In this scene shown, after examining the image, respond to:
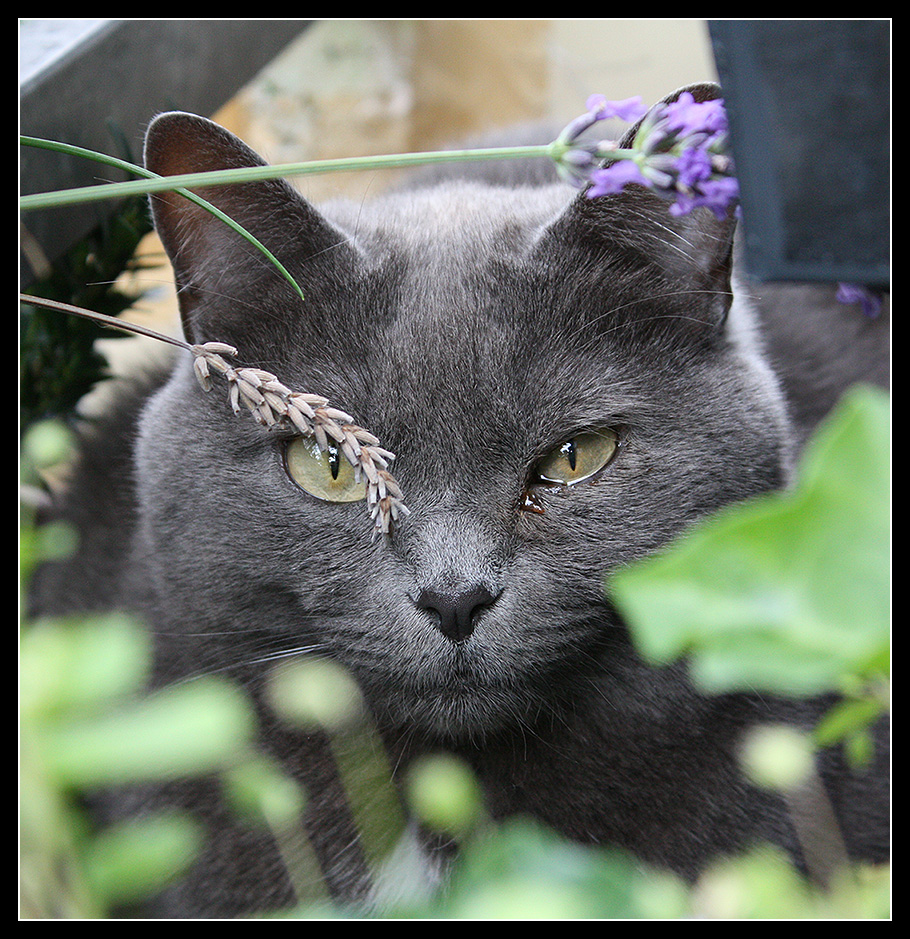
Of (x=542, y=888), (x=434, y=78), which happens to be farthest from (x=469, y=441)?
(x=434, y=78)

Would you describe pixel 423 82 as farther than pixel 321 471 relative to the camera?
Yes

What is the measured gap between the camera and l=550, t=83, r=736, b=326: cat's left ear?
0.87m

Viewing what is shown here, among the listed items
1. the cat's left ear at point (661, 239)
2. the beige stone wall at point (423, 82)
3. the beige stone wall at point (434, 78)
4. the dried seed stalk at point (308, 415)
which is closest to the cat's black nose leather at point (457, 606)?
the dried seed stalk at point (308, 415)

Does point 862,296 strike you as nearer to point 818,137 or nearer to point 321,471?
point 818,137

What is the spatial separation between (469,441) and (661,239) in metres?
0.29

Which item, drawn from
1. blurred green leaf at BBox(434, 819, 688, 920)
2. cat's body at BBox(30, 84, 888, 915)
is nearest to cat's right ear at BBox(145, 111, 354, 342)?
cat's body at BBox(30, 84, 888, 915)

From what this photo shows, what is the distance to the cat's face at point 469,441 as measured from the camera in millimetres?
839

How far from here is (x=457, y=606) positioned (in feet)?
2.60

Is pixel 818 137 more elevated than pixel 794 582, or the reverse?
pixel 818 137

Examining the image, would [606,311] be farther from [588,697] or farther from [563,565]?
[588,697]

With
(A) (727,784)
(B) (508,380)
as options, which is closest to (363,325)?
(B) (508,380)

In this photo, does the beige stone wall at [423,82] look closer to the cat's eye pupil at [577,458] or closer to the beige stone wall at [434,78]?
the beige stone wall at [434,78]

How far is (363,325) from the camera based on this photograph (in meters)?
0.90

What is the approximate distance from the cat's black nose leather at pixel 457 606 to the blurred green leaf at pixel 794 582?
0.46 metres
